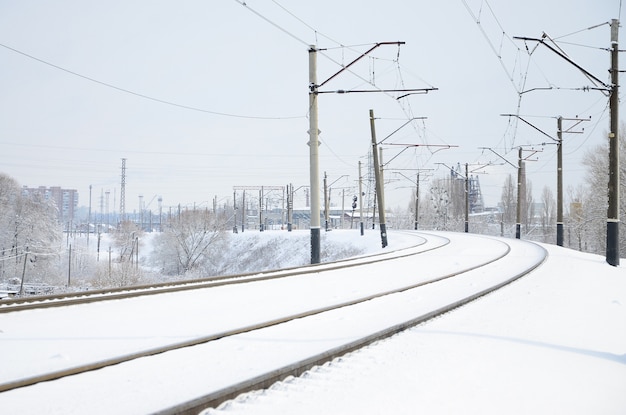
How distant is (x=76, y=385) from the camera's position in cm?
428

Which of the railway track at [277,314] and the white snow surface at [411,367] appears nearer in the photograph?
the white snow surface at [411,367]

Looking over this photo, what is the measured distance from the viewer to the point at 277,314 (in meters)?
7.70

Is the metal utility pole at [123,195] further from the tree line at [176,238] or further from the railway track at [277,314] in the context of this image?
the railway track at [277,314]

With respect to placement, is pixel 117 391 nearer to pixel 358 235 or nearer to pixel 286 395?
pixel 286 395

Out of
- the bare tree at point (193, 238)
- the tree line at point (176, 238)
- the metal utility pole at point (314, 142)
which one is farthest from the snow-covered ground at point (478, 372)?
the bare tree at point (193, 238)

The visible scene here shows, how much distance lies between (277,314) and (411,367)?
9.67 feet

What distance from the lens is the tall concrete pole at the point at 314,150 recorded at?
1827 cm

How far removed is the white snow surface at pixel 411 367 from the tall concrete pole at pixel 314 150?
1013cm

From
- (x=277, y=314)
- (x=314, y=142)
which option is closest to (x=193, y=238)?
(x=314, y=142)

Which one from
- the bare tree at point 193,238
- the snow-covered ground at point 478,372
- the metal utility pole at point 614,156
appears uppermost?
the metal utility pole at point 614,156

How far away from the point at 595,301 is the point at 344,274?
233 inches

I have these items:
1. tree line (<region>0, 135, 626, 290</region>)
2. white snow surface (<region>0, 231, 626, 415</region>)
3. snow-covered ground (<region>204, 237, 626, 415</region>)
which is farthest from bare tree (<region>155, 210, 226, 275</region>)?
snow-covered ground (<region>204, 237, 626, 415</region>)

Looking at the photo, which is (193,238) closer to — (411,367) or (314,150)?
(314,150)

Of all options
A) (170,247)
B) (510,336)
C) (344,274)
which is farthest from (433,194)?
(510,336)
